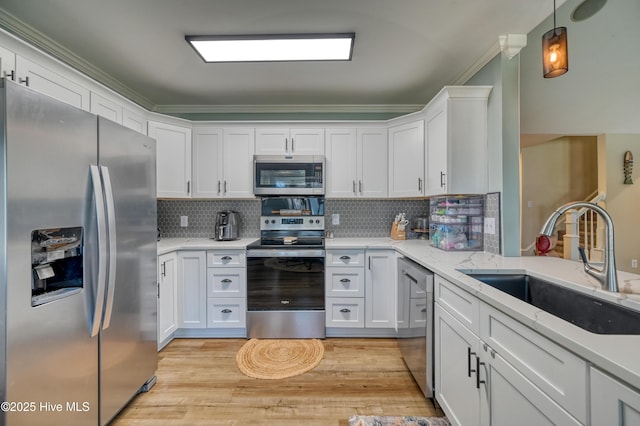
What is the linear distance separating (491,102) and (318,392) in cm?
260

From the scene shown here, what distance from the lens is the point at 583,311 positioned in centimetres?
119

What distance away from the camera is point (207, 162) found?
295 centimetres

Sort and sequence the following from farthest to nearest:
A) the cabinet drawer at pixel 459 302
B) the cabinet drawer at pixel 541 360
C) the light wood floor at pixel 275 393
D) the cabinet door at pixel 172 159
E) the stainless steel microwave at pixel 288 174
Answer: the stainless steel microwave at pixel 288 174 < the cabinet door at pixel 172 159 < the light wood floor at pixel 275 393 < the cabinet drawer at pixel 459 302 < the cabinet drawer at pixel 541 360

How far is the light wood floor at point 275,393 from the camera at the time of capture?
165cm

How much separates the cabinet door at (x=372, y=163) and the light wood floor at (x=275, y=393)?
1.64 metres

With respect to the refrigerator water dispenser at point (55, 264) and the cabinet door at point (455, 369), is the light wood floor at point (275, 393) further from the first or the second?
the refrigerator water dispenser at point (55, 264)

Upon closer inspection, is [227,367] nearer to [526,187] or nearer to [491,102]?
[491,102]

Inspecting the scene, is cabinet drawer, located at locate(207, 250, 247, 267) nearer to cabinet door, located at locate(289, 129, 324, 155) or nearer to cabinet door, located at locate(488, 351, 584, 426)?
cabinet door, located at locate(289, 129, 324, 155)

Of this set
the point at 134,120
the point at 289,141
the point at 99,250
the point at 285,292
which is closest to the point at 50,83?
the point at 134,120

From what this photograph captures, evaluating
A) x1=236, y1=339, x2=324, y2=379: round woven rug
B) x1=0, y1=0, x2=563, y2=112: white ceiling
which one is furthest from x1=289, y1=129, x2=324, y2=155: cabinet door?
x1=236, y1=339, x2=324, y2=379: round woven rug

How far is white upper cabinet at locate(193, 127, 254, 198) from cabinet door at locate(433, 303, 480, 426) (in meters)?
2.26

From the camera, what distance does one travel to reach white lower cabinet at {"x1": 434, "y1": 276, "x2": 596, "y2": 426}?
75 centimetres

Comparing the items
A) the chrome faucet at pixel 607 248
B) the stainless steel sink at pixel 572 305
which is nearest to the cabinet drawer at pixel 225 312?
the stainless steel sink at pixel 572 305

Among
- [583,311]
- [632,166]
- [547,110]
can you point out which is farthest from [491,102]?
[632,166]
